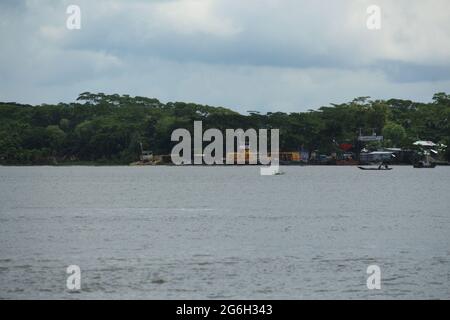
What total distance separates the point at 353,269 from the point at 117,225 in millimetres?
21196

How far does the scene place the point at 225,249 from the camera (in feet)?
143

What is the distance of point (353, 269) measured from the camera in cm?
3753

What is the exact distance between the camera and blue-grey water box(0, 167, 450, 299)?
33.6 m

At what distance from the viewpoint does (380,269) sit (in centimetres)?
3738

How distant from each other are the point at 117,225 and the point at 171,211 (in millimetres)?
11233

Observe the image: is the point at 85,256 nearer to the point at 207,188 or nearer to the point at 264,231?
the point at 264,231

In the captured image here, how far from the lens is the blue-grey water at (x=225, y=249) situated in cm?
3359
